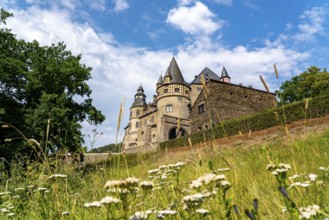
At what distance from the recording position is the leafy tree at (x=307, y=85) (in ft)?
116

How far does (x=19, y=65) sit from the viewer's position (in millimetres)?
19109

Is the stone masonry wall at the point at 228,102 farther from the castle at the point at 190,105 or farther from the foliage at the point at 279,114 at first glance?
the foliage at the point at 279,114

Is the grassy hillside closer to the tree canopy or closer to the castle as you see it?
the tree canopy

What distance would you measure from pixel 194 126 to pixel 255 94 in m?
9.37

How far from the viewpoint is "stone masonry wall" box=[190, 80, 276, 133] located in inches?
1277

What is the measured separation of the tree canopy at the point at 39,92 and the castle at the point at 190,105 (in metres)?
10.2

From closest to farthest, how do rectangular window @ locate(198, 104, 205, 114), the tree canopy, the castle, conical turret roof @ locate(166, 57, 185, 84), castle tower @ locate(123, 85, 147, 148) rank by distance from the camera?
the tree canopy < the castle < rectangular window @ locate(198, 104, 205, 114) < conical turret roof @ locate(166, 57, 185, 84) < castle tower @ locate(123, 85, 147, 148)

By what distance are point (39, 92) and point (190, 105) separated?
2847cm

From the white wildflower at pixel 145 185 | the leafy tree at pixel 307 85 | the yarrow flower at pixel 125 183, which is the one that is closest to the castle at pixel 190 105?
the leafy tree at pixel 307 85

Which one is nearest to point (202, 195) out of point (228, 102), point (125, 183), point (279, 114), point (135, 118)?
point (125, 183)

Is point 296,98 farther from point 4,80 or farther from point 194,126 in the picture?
point 4,80

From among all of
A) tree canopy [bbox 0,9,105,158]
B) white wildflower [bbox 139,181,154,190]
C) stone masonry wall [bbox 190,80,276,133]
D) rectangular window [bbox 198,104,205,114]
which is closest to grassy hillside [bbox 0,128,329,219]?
white wildflower [bbox 139,181,154,190]

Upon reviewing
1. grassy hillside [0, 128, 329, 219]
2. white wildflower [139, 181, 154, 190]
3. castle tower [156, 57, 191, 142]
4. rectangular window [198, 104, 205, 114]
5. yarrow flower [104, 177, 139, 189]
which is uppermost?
castle tower [156, 57, 191, 142]

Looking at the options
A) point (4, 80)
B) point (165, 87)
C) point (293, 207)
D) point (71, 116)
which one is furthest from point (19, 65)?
point (165, 87)
